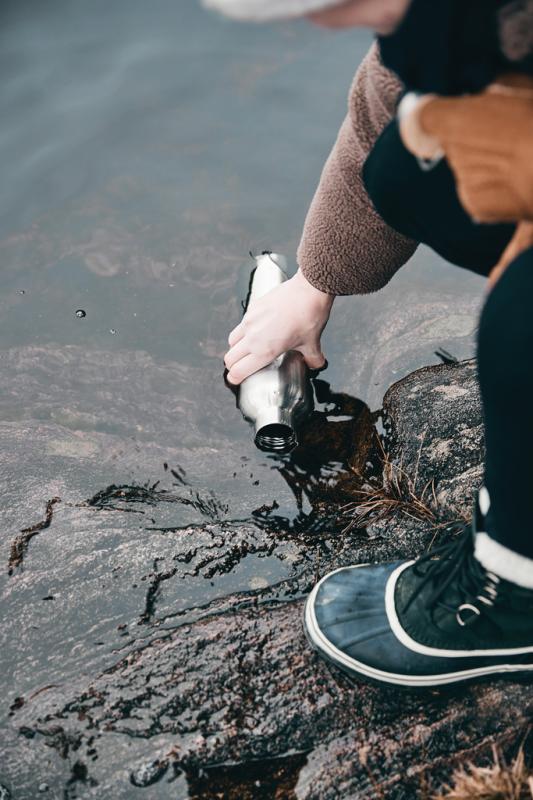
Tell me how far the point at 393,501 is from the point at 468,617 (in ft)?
2.18

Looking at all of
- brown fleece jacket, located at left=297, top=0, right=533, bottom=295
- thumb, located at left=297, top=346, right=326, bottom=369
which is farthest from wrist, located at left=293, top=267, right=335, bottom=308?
thumb, located at left=297, top=346, right=326, bottom=369

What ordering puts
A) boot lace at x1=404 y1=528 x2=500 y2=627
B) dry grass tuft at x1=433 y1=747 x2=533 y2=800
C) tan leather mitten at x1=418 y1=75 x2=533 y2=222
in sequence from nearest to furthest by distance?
tan leather mitten at x1=418 y1=75 x2=533 y2=222
dry grass tuft at x1=433 y1=747 x2=533 y2=800
boot lace at x1=404 y1=528 x2=500 y2=627

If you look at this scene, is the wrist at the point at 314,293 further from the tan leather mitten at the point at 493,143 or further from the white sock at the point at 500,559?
the tan leather mitten at the point at 493,143

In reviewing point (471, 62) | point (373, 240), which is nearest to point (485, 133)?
point (471, 62)

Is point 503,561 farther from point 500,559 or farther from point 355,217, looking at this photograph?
point 355,217

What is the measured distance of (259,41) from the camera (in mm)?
4918

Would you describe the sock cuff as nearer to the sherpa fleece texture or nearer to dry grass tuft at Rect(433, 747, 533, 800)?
dry grass tuft at Rect(433, 747, 533, 800)

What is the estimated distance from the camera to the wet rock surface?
1.87 metres

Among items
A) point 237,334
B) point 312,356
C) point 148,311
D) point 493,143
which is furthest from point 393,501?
→ point 148,311

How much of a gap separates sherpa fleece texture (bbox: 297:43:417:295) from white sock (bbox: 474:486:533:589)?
0.89 m

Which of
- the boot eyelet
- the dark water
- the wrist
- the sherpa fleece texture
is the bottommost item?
the dark water

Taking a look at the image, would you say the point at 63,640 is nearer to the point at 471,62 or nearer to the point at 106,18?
the point at 471,62

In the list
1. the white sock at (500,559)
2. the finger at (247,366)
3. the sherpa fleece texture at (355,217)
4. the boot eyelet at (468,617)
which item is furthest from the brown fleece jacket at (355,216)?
the boot eyelet at (468,617)

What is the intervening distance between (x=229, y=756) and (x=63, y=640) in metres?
0.60
